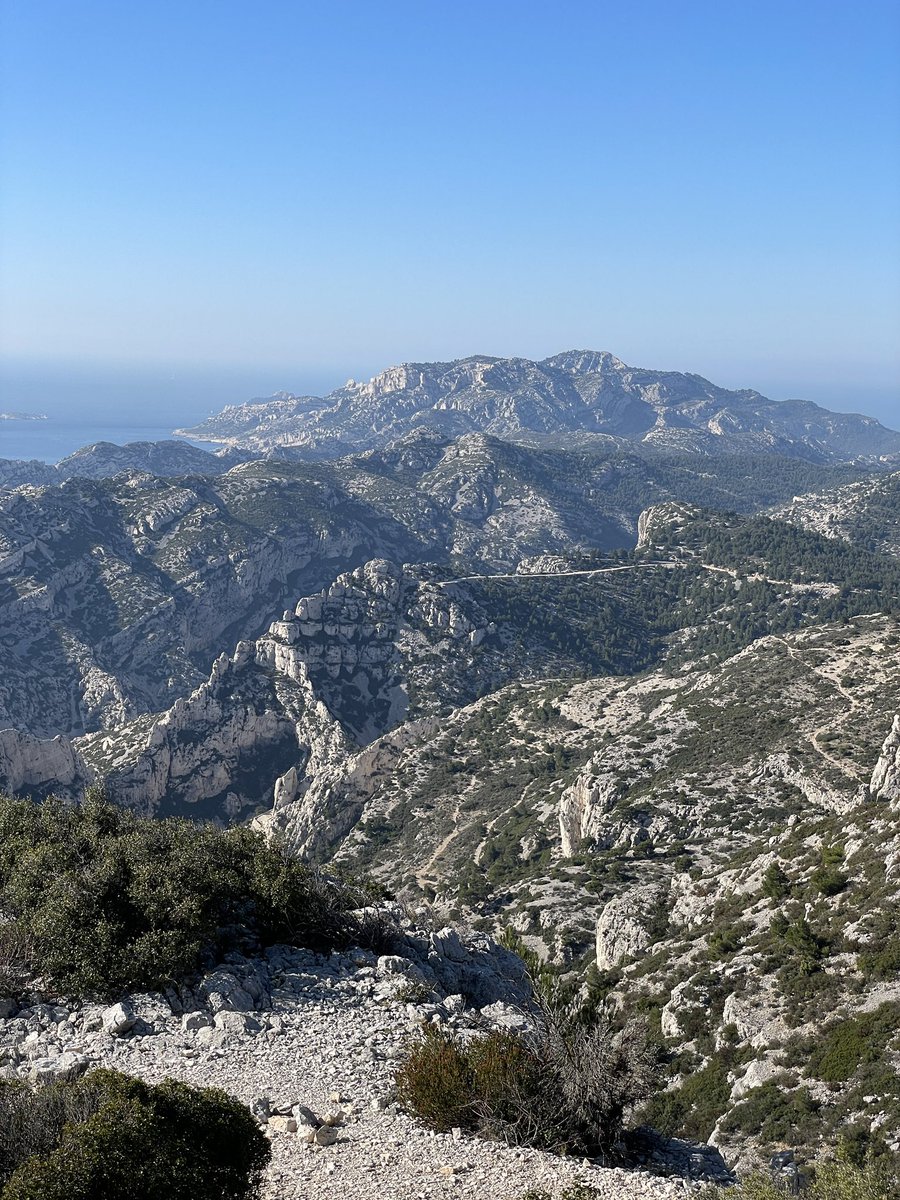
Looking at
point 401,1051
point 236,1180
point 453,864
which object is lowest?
point 453,864

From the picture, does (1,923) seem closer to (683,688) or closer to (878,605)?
(683,688)

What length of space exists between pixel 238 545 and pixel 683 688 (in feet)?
395

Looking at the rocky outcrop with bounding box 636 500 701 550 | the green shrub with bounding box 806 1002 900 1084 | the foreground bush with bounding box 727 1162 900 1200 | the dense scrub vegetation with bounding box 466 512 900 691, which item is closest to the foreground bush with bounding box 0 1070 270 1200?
the foreground bush with bounding box 727 1162 900 1200

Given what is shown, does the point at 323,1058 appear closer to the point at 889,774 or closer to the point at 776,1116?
the point at 776,1116

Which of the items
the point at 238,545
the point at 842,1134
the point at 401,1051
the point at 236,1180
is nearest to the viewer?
the point at 236,1180

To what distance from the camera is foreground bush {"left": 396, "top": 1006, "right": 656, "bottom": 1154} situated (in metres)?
16.2

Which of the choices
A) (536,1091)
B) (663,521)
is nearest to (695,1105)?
(536,1091)

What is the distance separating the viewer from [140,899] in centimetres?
2227

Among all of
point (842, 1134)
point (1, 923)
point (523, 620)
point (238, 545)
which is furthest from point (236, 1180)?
point (238, 545)

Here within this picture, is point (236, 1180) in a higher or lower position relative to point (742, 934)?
higher

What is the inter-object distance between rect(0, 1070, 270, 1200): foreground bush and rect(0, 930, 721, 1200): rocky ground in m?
1.40

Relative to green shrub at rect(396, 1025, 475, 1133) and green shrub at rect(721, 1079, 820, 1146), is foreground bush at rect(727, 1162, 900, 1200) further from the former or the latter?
green shrub at rect(721, 1079, 820, 1146)

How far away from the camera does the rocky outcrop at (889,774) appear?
138ft

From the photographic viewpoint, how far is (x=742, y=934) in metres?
36.1
